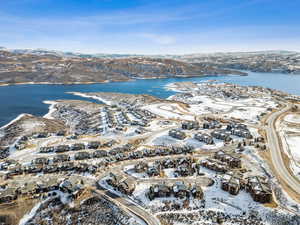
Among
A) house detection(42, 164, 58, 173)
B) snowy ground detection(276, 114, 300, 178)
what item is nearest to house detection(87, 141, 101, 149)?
house detection(42, 164, 58, 173)

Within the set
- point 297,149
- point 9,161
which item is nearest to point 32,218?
point 9,161

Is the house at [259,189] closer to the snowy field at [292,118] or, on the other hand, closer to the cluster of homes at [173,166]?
the cluster of homes at [173,166]

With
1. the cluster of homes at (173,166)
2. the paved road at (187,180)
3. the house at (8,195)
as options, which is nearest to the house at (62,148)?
the house at (8,195)

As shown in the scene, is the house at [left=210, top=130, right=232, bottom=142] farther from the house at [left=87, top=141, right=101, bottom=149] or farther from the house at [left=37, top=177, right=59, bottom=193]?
the house at [left=37, top=177, right=59, bottom=193]

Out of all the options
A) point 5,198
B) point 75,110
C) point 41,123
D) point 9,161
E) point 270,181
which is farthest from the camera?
point 75,110

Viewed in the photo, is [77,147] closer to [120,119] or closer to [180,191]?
[120,119]

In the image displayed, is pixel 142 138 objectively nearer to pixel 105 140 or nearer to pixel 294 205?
pixel 105 140
